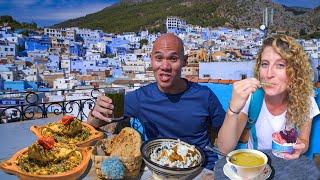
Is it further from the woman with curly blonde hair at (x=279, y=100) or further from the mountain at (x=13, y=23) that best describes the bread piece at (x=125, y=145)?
the mountain at (x=13, y=23)

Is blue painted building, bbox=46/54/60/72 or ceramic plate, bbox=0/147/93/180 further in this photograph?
blue painted building, bbox=46/54/60/72

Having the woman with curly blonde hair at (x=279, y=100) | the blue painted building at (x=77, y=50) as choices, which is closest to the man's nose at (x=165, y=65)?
the woman with curly blonde hair at (x=279, y=100)

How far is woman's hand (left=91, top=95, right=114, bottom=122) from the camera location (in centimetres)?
169

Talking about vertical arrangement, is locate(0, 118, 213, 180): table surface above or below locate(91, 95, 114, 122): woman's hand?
below

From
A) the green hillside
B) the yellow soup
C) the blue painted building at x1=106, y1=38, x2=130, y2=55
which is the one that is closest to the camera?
the yellow soup

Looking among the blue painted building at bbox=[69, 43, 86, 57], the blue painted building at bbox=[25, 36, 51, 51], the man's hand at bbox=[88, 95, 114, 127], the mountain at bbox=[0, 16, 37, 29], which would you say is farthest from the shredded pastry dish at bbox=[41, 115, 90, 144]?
the mountain at bbox=[0, 16, 37, 29]

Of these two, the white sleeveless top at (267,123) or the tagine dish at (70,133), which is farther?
the white sleeveless top at (267,123)

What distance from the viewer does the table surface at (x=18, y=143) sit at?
133cm

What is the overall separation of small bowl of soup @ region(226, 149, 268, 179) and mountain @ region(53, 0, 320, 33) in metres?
83.2

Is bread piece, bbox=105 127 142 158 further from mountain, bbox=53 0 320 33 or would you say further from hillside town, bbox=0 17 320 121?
mountain, bbox=53 0 320 33

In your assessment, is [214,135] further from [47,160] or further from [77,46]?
[77,46]

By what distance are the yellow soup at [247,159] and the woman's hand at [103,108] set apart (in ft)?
2.17

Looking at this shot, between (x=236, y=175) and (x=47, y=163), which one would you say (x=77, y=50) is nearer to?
(x=47, y=163)

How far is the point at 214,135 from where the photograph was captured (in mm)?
2053
